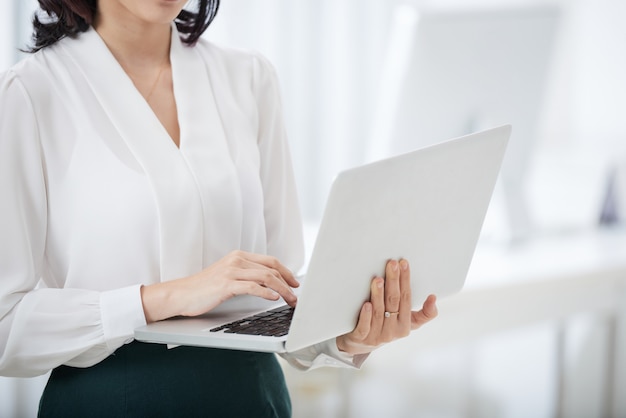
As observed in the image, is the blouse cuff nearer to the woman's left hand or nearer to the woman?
the woman

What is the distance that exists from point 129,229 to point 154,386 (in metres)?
0.20

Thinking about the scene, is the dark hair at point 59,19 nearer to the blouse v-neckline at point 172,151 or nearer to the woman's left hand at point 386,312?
the blouse v-neckline at point 172,151

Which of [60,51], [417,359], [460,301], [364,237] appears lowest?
[417,359]

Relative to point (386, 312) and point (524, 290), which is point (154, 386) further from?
point (524, 290)

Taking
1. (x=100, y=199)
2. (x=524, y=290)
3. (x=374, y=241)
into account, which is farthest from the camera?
(x=524, y=290)

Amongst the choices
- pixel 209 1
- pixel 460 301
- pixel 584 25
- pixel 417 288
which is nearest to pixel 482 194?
pixel 417 288

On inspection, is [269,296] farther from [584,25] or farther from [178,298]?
[584,25]

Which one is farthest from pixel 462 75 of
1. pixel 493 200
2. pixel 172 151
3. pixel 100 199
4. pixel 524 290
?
pixel 100 199

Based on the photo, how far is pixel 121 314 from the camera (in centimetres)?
98

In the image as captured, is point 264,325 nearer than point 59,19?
Yes

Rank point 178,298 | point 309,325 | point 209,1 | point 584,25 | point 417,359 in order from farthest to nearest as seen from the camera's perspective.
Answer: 1. point 584,25
2. point 417,359
3. point 209,1
4. point 178,298
5. point 309,325

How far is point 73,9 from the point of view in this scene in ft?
3.59

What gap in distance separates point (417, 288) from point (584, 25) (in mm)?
2768

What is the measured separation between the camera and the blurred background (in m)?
2.13
